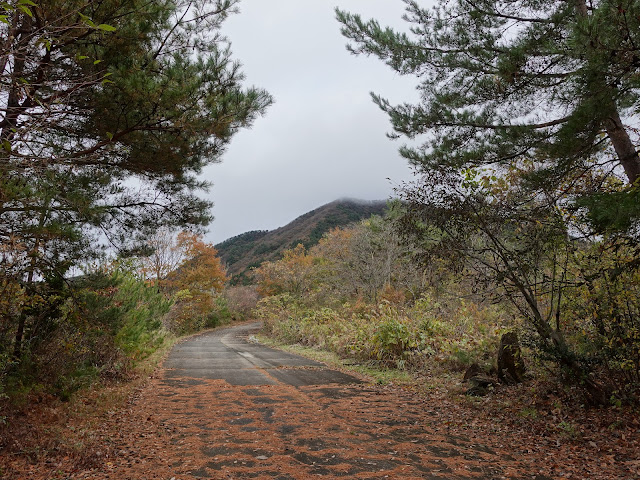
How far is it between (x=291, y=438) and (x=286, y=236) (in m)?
65.1

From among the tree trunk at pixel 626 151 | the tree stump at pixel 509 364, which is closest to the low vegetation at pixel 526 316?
the tree stump at pixel 509 364

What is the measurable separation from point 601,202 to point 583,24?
180 centimetres

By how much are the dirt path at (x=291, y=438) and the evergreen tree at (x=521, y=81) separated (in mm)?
3957

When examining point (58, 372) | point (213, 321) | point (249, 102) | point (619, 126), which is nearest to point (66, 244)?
point (58, 372)

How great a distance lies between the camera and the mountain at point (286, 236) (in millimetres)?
59569

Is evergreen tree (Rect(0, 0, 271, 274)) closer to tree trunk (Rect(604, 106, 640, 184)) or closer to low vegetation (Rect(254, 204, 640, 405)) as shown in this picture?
low vegetation (Rect(254, 204, 640, 405))

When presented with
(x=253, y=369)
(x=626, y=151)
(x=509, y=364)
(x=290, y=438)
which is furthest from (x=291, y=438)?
(x=253, y=369)

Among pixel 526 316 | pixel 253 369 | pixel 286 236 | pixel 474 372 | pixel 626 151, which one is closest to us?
pixel 626 151

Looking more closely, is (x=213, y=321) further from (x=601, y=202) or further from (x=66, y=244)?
(x=601, y=202)

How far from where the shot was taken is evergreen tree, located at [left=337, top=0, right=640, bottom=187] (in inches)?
159

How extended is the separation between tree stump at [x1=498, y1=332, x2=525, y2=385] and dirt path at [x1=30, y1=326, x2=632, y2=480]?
1.69m

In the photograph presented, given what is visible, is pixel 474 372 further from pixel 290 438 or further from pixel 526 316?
pixel 290 438

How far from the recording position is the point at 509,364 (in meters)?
7.81

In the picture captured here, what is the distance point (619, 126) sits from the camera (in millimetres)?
5648
